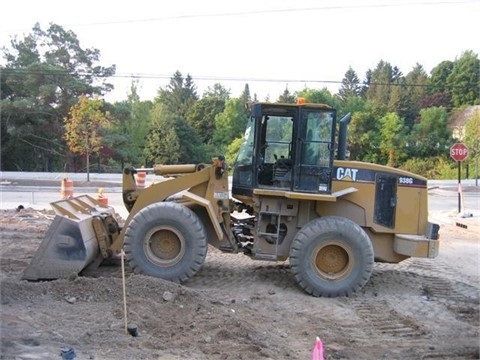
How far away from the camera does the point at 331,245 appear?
8195 millimetres

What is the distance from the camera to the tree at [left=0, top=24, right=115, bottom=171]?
124 feet

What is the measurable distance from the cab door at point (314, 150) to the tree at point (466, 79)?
214 feet

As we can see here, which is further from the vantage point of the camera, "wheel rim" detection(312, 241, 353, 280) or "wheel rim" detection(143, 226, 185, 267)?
"wheel rim" detection(312, 241, 353, 280)

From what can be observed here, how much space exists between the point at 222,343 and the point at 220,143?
4766 cm

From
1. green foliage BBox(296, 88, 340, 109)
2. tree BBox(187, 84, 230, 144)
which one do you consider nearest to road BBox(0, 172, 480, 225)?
green foliage BBox(296, 88, 340, 109)

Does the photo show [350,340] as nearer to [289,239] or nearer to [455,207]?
[289,239]

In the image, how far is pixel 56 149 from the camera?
41.2 m

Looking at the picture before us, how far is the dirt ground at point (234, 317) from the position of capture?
539cm

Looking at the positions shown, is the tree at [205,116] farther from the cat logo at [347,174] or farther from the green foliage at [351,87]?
the cat logo at [347,174]

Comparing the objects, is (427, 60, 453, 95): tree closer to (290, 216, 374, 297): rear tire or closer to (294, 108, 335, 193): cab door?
(294, 108, 335, 193): cab door

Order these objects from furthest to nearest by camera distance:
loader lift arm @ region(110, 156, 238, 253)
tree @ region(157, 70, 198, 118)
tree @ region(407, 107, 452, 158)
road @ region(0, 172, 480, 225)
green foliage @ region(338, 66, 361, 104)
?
green foliage @ region(338, 66, 361, 104) < tree @ region(157, 70, 198, 118) < tree @ region(407, 107, 452, 158) < road @ region(0, 172, 480, 225) < loader lift arm @ region(110, 156, 238, 253)

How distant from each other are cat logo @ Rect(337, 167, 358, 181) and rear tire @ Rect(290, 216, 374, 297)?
26.4 inches

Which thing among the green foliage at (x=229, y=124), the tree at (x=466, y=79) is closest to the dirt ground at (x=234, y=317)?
the green foliage at (x=229, y=124)

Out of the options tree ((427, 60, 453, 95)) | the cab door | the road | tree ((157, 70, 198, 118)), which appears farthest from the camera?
tree ((427, 60, 453, 95))
